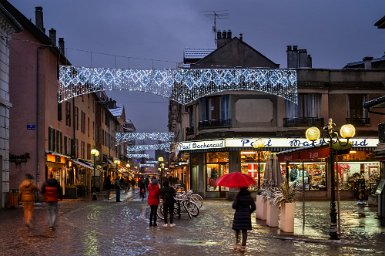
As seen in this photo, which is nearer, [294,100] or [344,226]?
[344,226]

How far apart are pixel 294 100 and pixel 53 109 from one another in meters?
15.9

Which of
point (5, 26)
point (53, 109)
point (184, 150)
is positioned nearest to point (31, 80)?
point (53, 109)

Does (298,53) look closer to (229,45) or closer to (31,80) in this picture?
(229,45)

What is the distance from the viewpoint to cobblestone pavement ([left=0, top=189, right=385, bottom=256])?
50.7 feet

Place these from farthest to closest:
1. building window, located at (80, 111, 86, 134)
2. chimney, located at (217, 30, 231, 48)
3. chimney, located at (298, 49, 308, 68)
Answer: building window, located at (80, 111, 86, 134)
chimney, located at (217, 30, 231, 48)
chimney, located at (298, 49, 308, 68)

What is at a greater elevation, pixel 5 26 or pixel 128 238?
pixel 5 26

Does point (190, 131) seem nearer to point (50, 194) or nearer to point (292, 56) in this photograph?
point (292, 56)

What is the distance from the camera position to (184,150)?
147ft

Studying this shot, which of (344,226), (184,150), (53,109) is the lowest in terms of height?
(344,226)

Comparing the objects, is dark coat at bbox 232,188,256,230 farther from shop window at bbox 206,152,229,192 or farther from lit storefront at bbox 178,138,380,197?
shop window at bbox 206,152,229,192

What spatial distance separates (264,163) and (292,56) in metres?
10.4

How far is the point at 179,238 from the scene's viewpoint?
18.1 m

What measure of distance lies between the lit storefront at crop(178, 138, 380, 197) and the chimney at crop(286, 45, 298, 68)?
28.0 feet

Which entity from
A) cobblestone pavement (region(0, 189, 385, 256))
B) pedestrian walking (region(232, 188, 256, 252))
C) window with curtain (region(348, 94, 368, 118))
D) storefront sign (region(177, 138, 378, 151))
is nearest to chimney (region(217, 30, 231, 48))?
storefront sign (region(177, 138, 378, 151))
